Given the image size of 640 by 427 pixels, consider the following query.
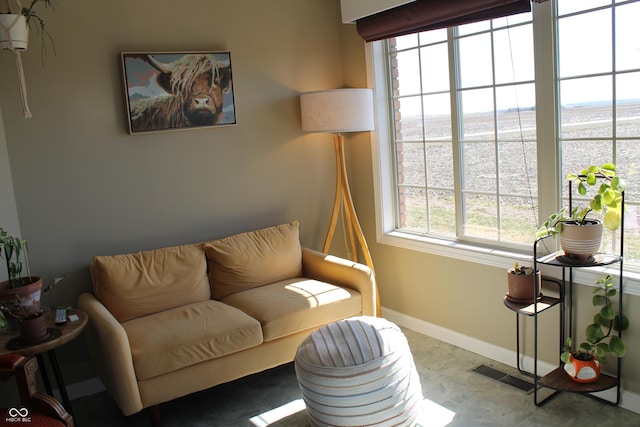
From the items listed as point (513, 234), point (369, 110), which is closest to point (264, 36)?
point (369, 110)

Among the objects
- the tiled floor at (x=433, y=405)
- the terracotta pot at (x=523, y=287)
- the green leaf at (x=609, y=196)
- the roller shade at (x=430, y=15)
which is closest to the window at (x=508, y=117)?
the roller shade at (x=430, y=15)

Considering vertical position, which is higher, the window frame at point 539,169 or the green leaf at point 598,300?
the window frame at point 539,169

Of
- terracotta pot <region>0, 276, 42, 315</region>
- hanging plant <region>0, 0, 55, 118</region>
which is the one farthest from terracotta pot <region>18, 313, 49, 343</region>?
hanging plant <region>0, 0, 55, 118</region>

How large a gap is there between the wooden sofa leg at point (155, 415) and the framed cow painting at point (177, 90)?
1.68 m

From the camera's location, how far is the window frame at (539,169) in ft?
10.4

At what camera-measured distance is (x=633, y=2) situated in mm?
2838

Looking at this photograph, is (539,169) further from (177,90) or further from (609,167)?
(177,90)

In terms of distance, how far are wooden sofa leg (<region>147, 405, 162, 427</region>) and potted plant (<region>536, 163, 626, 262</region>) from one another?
2211 millimetres

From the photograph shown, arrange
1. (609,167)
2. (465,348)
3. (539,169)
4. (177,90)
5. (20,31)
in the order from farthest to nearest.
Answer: (465,348) → (177,90) → (539,169) → (20,31) → (609,167)

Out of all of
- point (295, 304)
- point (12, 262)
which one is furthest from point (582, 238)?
point (12, 262)

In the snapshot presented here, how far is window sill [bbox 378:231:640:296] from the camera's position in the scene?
3.02 meters

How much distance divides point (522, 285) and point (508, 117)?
1001mm

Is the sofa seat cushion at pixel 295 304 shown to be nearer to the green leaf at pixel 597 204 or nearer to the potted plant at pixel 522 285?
the potted plant at pixel 522 285

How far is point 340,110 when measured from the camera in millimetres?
3951
